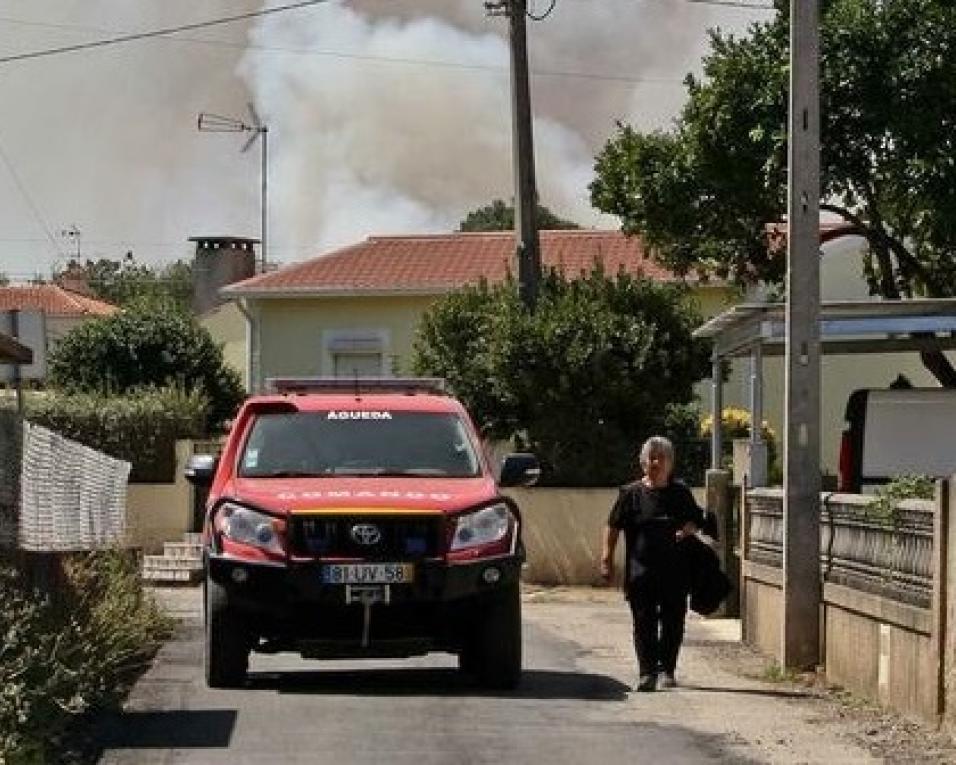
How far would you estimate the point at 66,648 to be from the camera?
37.0 feet

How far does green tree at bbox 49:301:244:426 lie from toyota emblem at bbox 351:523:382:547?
24404mm

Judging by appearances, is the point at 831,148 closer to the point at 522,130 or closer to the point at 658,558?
the point at 522,130

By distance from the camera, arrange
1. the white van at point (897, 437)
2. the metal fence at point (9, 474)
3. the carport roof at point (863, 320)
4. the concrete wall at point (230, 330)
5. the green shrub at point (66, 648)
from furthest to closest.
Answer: the concrete wall at point (230, 330) → the white van at point (897, 437) → the carport roof at point (863, 320) → the metal fence at point (9, 474) → the green shrub at point (66, 648)

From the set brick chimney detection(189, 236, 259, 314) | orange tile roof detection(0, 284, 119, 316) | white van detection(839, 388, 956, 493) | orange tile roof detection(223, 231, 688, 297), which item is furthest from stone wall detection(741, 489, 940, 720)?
orange tile roof detection(0, 284, 119, 316)

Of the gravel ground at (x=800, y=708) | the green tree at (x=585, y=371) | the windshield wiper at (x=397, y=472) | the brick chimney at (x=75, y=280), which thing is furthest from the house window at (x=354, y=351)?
the brick chimney at (x=75, y=280)

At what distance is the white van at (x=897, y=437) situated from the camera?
1872 cm

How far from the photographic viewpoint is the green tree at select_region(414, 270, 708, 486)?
92.8 ft

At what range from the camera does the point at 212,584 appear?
1269 cm

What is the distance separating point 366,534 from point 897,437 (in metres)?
7.78

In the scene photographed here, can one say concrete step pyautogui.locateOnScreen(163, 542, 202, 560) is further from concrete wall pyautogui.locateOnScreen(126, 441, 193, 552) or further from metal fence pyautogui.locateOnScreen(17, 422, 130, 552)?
metal fence pyautogui.locateOnScreen(17, 422, 130, 552)

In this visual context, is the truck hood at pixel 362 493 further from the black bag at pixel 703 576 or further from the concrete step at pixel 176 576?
the concrete step at pixel 176 576

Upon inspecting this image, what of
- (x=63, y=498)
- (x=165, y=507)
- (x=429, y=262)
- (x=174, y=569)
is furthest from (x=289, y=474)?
(x=429, y=262)

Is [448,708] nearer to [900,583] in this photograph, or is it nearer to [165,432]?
[900,583]

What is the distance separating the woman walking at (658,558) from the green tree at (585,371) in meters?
14.7
